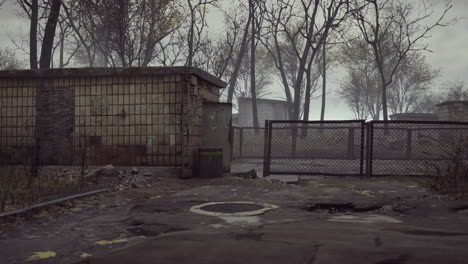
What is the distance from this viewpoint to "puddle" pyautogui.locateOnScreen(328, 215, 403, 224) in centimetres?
507

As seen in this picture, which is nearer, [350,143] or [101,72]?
[101,72]

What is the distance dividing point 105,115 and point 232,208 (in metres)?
5.62

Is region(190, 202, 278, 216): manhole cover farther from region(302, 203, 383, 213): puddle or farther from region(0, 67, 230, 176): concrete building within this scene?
region(0, 67, 230, 176): concrete building

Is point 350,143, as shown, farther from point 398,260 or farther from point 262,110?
point 262,110

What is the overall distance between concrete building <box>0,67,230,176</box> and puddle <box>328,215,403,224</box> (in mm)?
5318

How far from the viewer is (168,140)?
32.9 feet

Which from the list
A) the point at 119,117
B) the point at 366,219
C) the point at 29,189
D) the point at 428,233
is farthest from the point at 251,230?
the point at 119,117

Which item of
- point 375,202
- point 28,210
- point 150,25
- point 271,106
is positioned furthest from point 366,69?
point 28,210

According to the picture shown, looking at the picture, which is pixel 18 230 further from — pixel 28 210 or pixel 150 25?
pixel 150 25

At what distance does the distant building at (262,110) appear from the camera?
4709cm

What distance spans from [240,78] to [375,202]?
4651cm

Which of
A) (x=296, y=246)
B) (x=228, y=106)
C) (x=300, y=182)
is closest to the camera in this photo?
(x=296, y=246)

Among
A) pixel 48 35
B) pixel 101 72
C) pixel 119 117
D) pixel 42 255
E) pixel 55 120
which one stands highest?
pixel 48 35

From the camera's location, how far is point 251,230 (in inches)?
180
